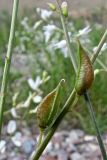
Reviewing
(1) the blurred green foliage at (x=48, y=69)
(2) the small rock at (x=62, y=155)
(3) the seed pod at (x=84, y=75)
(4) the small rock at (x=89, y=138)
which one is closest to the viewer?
(3) the seed pod at (x=84, y=75)

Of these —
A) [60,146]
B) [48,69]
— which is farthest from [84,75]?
[48,69]

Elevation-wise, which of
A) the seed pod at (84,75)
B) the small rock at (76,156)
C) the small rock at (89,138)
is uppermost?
the seed pod at (84,75)

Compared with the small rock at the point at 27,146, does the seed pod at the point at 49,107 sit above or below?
above

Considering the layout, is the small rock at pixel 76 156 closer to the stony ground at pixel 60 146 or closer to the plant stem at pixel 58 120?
the stony ground at pixel 60 146

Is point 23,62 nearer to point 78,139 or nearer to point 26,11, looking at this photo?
point 78,139

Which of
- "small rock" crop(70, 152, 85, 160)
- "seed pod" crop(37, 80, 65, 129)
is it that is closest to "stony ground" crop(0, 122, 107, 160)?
"small rock" crop(70, 152, 85, 160)

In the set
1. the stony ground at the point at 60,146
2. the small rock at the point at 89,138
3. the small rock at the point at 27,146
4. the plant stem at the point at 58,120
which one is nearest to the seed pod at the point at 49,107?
the plant stem at the point at 58,120

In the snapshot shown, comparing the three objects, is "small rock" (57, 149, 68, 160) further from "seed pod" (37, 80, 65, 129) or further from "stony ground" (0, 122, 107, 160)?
"seed pod" (37, 80, 65, 129)
